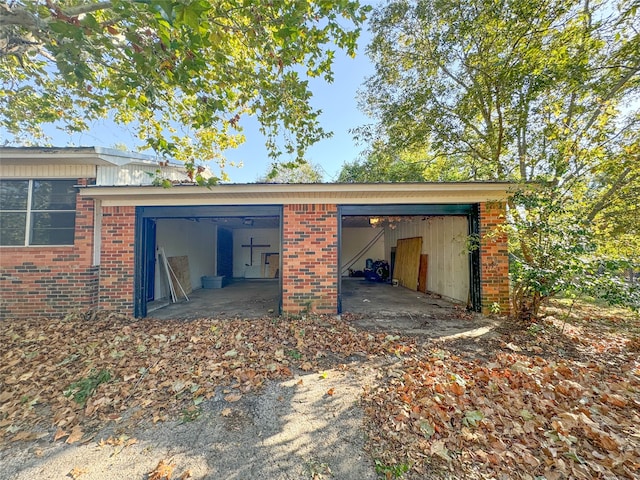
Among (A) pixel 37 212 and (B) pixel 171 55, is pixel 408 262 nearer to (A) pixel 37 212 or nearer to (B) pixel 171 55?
(B) pixel 171 55

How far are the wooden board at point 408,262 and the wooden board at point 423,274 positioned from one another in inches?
7.6

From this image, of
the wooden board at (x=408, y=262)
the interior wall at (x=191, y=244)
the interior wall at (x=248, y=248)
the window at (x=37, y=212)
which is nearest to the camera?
the window at (x=37, y=212)

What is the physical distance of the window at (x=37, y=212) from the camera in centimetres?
557

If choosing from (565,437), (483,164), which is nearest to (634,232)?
(483,164)

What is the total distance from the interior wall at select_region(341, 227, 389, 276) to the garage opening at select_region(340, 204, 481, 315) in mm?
247

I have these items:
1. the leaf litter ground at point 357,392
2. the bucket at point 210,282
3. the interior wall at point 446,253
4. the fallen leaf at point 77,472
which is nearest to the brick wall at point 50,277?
the leaf litter ground at point 357,392

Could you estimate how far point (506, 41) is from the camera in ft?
20.7

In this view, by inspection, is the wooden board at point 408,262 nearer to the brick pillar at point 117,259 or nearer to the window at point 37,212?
the brick pillar at point 117,259

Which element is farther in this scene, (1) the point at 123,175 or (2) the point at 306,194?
(1) the point at 123,175

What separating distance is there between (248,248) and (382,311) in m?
10.2

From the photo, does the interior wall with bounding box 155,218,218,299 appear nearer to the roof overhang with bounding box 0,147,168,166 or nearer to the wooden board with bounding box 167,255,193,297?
the wooden board with bounding box 167,255,193,297

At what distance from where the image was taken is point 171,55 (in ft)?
11.3

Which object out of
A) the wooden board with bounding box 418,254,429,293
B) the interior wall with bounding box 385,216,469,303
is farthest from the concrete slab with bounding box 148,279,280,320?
the wooden board with bounding box 418,254,429,293

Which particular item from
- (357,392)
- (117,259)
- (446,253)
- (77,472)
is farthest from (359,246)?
(77,472)
